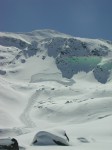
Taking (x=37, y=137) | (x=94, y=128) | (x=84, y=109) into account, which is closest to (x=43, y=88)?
(x=84, y=109)

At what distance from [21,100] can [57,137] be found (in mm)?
130140

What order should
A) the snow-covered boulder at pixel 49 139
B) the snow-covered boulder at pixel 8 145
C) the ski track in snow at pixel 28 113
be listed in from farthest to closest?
the ski track in snow at pixel 28 113, the snow-covered boulder at pixel 49 139, the snow-covered boulder at pixel 8 145

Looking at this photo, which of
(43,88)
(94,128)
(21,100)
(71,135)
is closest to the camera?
(71,135)

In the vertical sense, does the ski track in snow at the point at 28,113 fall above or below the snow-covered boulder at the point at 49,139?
above

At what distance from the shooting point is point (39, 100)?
562ft

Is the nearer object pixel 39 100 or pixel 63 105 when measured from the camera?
pixel 63 105

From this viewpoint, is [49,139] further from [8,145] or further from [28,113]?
[28,113]

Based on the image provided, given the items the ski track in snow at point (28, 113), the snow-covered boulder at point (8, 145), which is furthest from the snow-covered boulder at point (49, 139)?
the ski track in snow at point (28, 113)

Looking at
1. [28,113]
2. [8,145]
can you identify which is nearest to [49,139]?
[8,145]

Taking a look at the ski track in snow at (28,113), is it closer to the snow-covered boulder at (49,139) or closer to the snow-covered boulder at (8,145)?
the snow-covered boulder at (49,139)

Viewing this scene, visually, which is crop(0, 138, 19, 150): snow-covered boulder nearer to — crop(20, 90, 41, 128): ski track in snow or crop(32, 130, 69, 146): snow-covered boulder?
crop(32, 130, 69, 146): snow-covered boulder

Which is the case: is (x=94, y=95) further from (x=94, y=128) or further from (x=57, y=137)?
(x=57, y=137)

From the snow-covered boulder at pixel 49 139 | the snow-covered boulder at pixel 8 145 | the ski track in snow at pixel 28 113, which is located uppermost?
the ski track in snow at pixel 28 113

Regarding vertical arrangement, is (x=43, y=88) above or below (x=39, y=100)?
above
